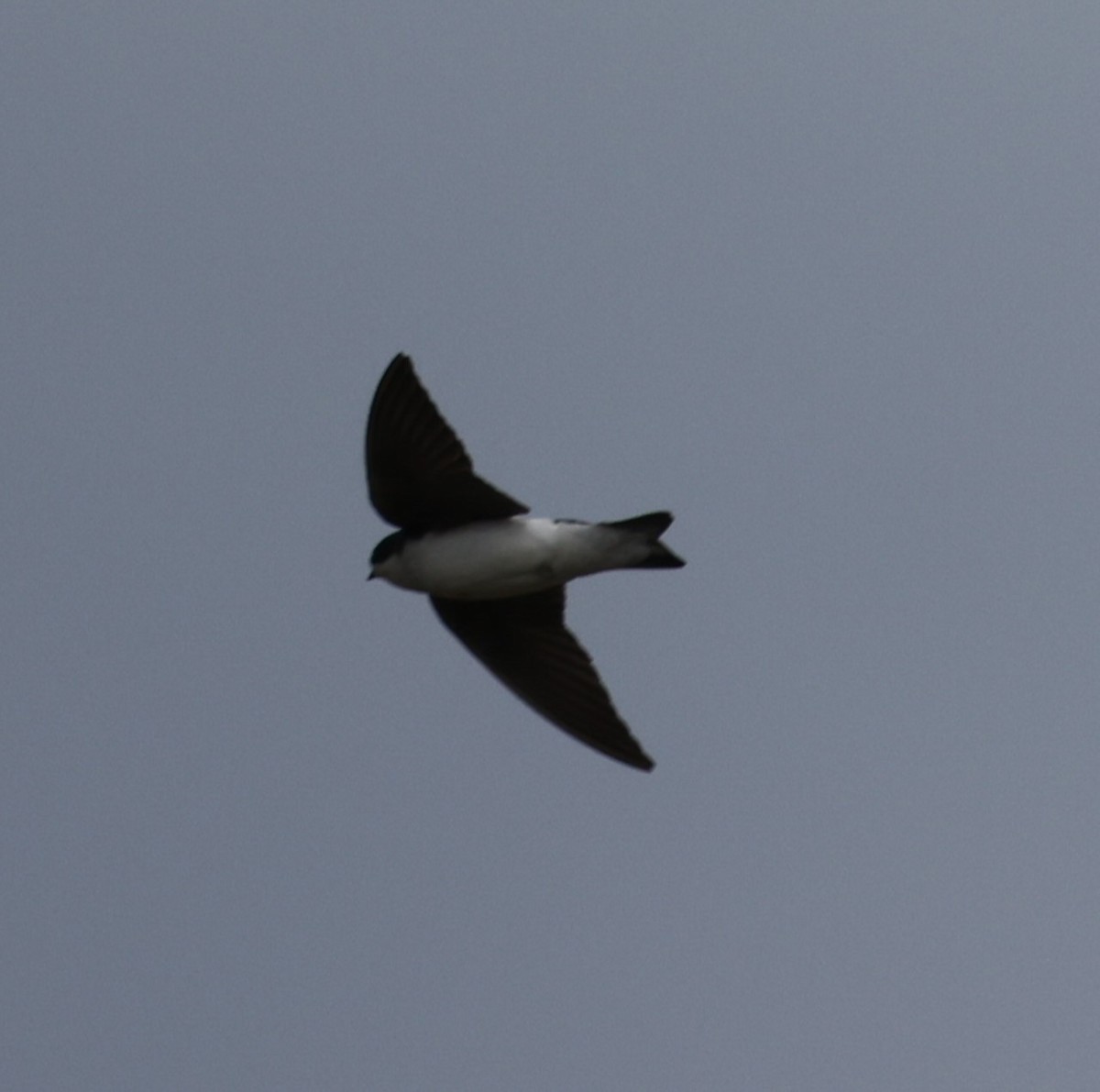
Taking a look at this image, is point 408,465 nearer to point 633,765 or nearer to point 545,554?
point 545,554

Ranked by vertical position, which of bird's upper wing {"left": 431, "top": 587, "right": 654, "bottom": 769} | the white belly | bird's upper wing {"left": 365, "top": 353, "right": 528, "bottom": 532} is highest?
bird's upper wing {"left": 365, "top": 353, "right": 528, "bottom": 532}

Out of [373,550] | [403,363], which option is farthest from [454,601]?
[403,363]

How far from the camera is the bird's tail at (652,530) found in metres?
9.62

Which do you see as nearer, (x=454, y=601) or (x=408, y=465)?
(x=408, y=465)

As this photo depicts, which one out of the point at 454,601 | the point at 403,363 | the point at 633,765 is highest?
the point at 403,363

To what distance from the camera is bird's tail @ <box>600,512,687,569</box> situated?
962 centimetres

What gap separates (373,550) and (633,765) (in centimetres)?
125

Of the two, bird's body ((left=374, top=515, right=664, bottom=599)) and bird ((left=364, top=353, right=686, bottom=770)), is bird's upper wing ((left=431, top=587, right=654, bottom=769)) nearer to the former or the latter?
bird ((left=364, top=353, right=686, bottom=770))

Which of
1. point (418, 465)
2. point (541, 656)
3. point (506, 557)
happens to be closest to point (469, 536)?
point (506, 557)

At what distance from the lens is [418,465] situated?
31.6 ft

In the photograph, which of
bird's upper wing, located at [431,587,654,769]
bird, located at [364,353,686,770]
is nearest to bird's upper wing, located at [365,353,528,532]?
bird, located at [364,353,686,770]

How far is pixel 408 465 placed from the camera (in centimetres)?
965

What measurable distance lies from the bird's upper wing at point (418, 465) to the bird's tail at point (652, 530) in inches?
15.6

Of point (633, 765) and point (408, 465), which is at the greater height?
point (408, 465)
